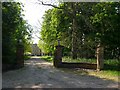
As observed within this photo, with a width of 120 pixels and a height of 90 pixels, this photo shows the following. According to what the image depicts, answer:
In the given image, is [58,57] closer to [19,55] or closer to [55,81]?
[19,55]

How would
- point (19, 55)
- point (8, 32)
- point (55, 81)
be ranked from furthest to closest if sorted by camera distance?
1. point (19, 55)
2. point (8, 32)
3. point (55, 81)

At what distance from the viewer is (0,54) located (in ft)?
68.4

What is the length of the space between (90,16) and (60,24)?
9.32 metres

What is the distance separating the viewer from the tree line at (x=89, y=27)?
2403 cm

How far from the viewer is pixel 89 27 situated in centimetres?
2784

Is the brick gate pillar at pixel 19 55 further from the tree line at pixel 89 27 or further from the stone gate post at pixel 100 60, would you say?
the stone gate post at pixel 100 60

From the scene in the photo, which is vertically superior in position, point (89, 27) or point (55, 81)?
point (89, 27)

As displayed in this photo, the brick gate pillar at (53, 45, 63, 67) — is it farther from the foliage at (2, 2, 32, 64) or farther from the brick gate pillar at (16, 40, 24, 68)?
the foliage at (2, 2, 32, 64)

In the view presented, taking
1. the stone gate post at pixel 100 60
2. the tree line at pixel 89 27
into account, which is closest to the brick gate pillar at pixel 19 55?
the tree line at pixel 89 27

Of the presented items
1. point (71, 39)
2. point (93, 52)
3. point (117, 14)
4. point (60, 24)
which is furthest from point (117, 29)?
point (60, 24)

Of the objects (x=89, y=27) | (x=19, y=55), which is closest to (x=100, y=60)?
(x=19, y=55)

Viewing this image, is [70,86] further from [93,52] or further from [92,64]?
[93,52]

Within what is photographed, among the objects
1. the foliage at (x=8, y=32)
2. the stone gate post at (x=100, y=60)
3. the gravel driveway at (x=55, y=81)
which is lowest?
the gravel driveway at (x=55, y=81)

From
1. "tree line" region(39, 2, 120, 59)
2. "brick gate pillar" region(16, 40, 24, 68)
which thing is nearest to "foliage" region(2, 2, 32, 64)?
"brick gate pillar" region(16, 40, 24, 68)
